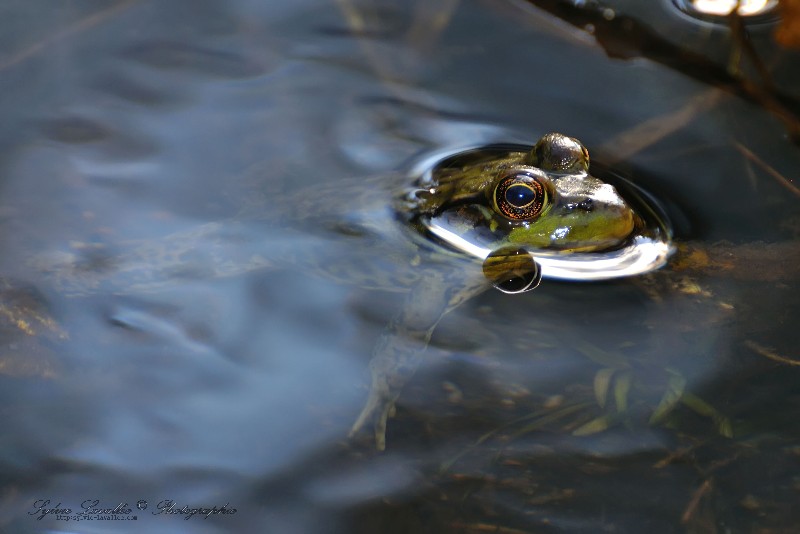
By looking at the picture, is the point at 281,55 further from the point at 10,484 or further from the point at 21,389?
the point at 10,484

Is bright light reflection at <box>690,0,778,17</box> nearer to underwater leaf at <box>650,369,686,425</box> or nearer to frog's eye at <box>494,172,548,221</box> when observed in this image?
frog's eye at <box>494,172,548,221</box>

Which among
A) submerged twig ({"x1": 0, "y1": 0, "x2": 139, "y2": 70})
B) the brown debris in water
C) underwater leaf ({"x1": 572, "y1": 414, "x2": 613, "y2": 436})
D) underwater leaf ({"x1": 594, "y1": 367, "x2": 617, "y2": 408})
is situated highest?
the brown debris in water

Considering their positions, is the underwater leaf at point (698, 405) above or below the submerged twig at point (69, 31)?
below

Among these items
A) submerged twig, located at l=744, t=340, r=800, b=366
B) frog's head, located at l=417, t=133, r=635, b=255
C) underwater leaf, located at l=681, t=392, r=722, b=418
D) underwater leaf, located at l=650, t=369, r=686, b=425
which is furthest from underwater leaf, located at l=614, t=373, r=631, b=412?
frog's head, located at l=417, t=133, r=635, b=255

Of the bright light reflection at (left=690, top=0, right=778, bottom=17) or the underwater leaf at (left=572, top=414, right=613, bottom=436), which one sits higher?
the bright light reflection at (left=690, top=0, right=778, bottom=17)

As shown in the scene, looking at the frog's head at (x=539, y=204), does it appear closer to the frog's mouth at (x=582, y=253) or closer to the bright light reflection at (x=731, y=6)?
the frog's mouth at (x=582, y=253)

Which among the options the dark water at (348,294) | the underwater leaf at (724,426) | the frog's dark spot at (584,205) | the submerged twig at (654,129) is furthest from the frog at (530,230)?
the underwater leaf at (724,426)
